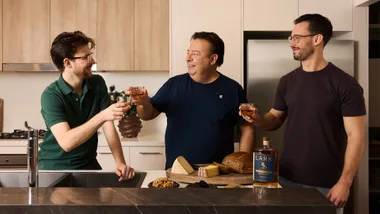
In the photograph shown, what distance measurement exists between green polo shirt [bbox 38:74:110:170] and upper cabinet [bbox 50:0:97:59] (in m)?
1.73

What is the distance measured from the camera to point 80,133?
6.13 feet

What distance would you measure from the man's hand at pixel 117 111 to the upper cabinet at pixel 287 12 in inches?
77.7

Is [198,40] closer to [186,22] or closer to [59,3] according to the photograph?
[186,22]

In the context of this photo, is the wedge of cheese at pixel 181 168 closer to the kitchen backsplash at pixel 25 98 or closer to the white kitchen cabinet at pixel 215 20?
the white kitchen cabinet at pixel 215 20

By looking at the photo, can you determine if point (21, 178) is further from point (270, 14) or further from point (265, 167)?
point (270, 14)

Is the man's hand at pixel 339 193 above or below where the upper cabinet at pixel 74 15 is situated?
below

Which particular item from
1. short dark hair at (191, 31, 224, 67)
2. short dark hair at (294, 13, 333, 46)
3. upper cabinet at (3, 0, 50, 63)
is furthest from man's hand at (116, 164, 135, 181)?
upper cabinet at (3, 0, 50, 63)

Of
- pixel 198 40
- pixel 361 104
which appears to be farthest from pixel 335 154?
pixel 198 40

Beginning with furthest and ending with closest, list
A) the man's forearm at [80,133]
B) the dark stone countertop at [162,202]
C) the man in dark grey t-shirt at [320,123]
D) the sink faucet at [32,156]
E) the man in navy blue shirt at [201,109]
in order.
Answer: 1. the man in navy blue shirt at [201,109]
2. the man in dark grey t-shirt at [320,123]
3. the man's forearm at [80,133]
4. the sink faucet at [32,156]
5. the dark stone countertop at [162,202]

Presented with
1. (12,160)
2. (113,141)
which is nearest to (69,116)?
(113,141)

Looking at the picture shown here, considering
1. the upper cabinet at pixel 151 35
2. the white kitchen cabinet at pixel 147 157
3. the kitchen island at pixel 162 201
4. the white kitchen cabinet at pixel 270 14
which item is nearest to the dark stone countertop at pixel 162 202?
the kitchen island at pixel 162 201

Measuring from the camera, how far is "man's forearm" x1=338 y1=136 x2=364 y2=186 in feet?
6.68

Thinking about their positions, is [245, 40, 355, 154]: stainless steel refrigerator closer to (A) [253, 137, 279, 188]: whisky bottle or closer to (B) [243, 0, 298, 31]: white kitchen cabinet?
(B) [243, 0, 298, 31]: white kitchen cabinet

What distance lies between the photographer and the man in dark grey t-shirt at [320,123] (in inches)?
80.7
